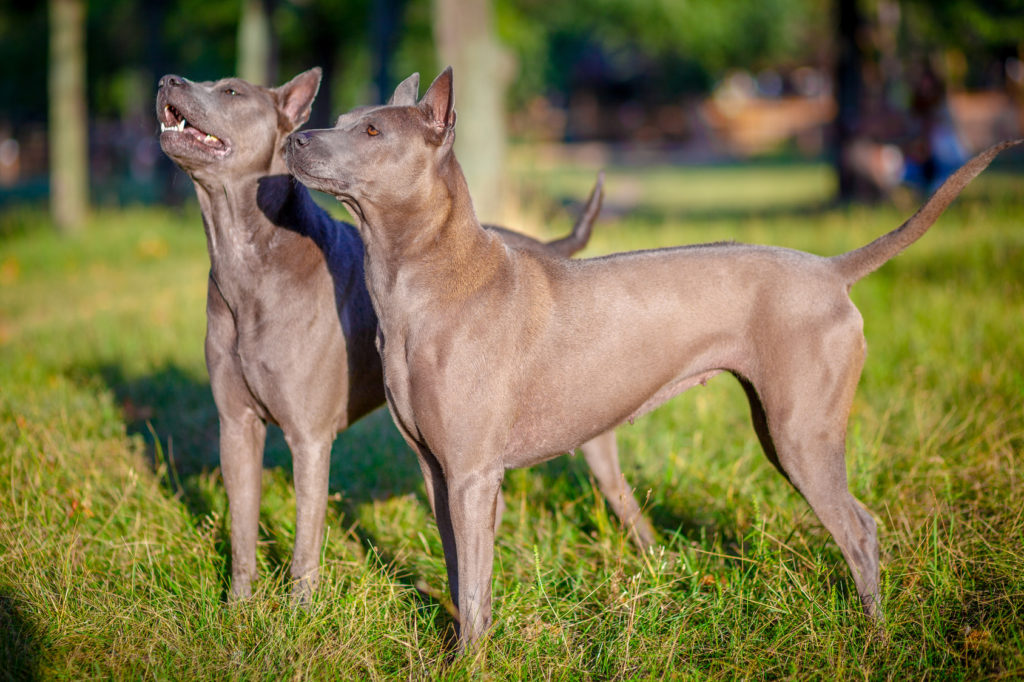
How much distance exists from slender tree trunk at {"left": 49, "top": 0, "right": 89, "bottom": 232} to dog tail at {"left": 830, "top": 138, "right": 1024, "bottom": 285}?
1266cm

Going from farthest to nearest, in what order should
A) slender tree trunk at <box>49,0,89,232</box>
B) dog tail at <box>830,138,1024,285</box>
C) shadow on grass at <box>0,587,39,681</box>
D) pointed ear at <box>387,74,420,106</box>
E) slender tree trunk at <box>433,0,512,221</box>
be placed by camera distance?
slender tree trunk at <box>49,0,89,232</box>, slender tree trunk at <box>433,0,512,221</box>, pointed ear at <box>387,74,420,106</box>, dog tail at <box>830,138,1024,285</box>, shadow on grass at <box>0,587,39,681</box>

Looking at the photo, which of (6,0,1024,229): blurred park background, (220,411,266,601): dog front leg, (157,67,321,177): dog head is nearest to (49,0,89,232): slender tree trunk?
(6,0,1024,229): blurred park background

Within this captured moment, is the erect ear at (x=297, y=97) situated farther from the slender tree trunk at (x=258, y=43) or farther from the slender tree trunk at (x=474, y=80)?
the slender tree trunk at (x=258, y=43)

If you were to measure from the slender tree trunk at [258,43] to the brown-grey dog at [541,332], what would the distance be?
12.8 meters

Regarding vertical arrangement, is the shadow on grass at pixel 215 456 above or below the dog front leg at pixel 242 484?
below

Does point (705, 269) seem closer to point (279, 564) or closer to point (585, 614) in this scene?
point (585, 614)

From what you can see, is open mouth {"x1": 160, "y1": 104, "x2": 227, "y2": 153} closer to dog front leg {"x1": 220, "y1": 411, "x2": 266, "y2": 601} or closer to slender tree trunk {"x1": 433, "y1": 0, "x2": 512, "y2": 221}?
dog front leg {"x1": 220, "y1": 411, "x2": 266, "y2": 601}

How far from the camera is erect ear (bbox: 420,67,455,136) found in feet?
9.87

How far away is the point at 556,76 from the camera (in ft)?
133

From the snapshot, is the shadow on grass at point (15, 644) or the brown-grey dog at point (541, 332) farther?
the brown-grey dog at point (541, 332)

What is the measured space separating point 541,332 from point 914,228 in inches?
56.0

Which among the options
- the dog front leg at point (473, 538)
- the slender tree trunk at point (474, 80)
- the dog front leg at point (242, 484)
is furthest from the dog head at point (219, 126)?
the slender tree trunk at point (474, 80)

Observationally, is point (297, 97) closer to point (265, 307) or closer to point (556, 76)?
point (265, 307)

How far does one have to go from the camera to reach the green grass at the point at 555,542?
10.3 ft
